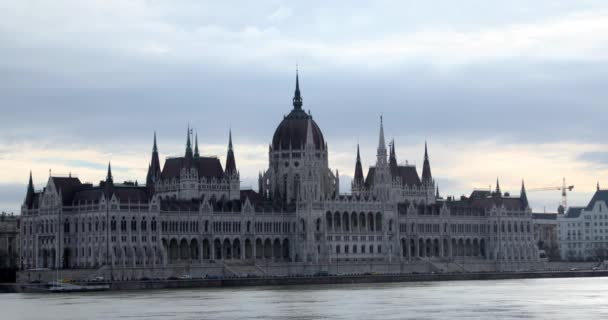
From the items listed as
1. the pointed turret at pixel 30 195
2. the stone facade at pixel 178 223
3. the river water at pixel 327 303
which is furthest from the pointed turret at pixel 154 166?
the river water at pixel 327 303

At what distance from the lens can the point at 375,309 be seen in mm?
116312

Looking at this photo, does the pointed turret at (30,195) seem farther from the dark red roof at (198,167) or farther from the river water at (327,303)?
the river water at (327,303)

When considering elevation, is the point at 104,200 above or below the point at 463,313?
above

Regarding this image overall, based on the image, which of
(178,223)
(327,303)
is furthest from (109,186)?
(327,303)

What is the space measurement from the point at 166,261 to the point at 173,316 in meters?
67.3

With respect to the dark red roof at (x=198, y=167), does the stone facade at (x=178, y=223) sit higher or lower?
lower

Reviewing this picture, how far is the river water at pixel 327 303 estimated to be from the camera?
111 m

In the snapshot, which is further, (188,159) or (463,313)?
(188,159)

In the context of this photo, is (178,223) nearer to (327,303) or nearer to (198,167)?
(198,167)

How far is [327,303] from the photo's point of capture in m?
125

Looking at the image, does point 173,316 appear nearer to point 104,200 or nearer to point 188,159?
point 104,200

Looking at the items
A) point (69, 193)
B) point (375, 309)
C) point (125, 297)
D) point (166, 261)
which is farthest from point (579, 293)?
point (69, 193)

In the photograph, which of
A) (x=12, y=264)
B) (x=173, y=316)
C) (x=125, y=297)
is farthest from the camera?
(x=12, y=264)

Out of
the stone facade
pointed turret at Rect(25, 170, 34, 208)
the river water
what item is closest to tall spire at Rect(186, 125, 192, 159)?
the stone facade
